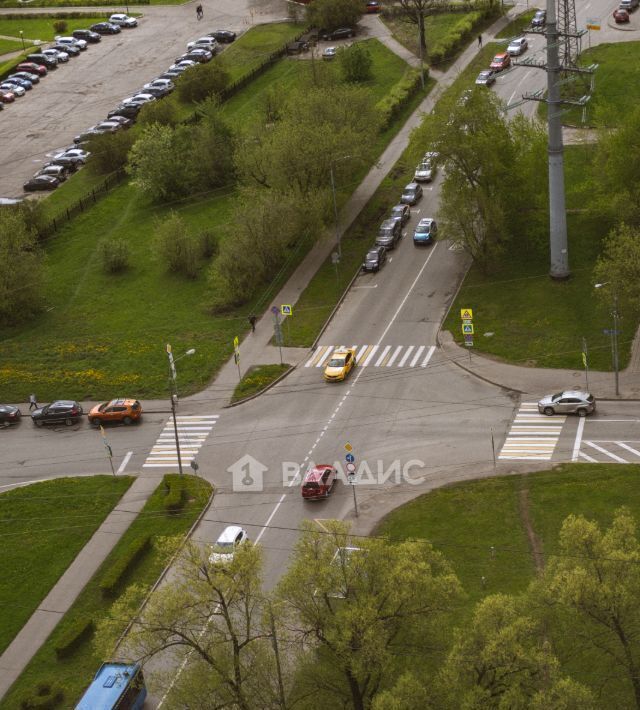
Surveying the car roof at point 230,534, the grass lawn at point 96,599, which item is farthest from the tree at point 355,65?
the car roof at point 230,534

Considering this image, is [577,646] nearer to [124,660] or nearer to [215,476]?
[124,660]

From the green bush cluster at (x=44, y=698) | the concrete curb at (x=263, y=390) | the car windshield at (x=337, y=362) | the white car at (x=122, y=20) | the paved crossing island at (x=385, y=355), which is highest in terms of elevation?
the white car at (x=122, y=20)

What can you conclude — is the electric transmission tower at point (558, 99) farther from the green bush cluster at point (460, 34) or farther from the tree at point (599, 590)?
the green bush cluster at point (460, 34)

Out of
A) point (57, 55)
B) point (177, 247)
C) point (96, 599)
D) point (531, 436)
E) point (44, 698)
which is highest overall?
point (57, 55)

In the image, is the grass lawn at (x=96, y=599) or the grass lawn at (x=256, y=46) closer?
the grass lawn at (x=96, y=599)

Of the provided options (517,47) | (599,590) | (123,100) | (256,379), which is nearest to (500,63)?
(517,47)

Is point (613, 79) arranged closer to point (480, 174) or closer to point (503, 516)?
point (480, 174)
